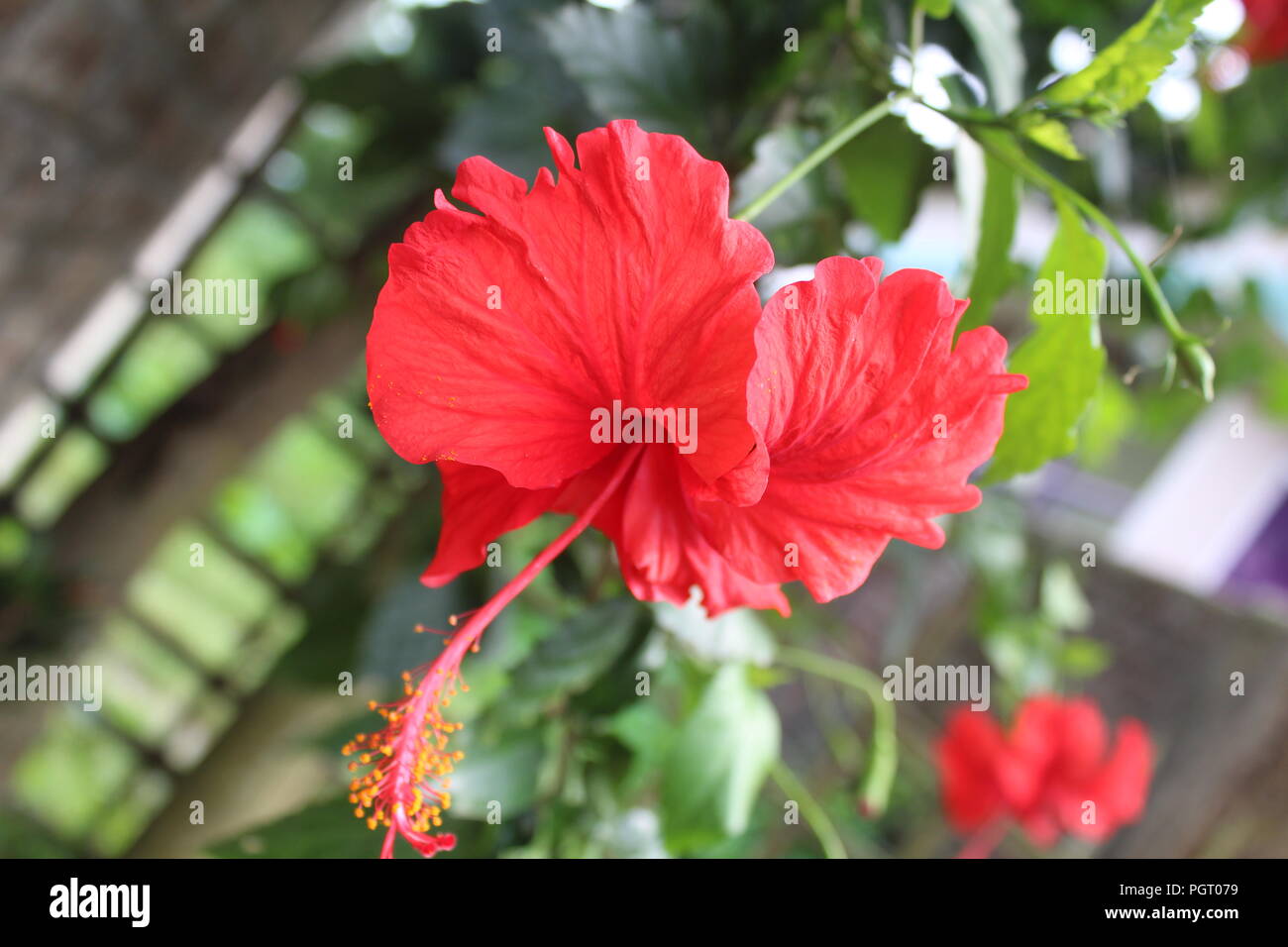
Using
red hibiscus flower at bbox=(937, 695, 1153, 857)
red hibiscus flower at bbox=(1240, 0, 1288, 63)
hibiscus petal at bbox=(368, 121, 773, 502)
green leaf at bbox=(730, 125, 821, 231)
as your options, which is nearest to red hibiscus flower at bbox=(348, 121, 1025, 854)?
hibiscus petal at bbox=(368, 121, 773, 502)

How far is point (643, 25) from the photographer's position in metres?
0.58

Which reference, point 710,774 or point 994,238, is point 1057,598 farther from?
point 994,238

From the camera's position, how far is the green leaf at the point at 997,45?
0.46 meters

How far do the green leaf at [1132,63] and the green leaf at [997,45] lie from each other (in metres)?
0.06

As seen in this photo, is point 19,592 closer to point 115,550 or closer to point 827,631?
point 115,550

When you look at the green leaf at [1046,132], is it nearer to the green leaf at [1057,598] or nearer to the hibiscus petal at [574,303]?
the hibiscus petal at [574,303]

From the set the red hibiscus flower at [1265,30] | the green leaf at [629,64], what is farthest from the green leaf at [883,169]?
the red hibiscus flower at [1265,30]

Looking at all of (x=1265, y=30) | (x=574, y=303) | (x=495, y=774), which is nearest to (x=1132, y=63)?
(x=574, y=303)

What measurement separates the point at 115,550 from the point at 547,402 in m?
1.00

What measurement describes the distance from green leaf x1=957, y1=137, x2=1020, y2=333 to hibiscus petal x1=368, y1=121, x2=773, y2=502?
0.18 metres

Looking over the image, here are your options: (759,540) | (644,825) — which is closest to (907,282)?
(759,540)

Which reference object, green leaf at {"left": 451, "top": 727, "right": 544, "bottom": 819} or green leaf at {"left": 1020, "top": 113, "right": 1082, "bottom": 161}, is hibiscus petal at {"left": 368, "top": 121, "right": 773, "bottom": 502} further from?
green leaf at {"left": 451, "top": 727, "right": 544, "bottom": 819}

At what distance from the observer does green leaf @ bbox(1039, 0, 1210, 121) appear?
37 cm

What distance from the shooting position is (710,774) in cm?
60
